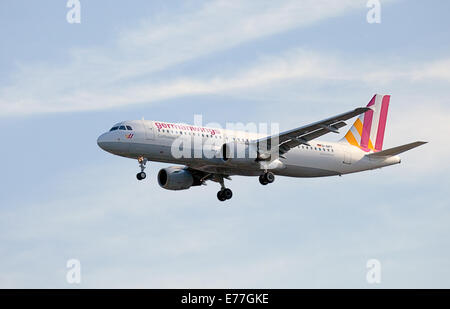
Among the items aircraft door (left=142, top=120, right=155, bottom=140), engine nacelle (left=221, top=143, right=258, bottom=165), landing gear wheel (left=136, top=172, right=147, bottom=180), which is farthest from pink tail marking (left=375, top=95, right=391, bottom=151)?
landing gear wheel (left=136, top=172, right=147, bottom=180)

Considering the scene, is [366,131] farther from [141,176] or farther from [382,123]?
[141,176]

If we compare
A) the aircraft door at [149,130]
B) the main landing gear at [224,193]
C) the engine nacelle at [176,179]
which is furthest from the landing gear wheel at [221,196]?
the aircraft door at [149,130]

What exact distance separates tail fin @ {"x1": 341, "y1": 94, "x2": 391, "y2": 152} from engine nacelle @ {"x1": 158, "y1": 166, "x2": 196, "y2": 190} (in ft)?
41.0

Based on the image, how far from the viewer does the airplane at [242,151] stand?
198ft

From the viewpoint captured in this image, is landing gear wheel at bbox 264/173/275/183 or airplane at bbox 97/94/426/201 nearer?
airplane at bbox 97/94/426/201

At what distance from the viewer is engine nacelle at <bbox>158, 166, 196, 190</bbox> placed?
67688mm

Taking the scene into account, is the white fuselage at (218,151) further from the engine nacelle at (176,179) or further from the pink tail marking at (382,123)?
the engine nacelle at (176,179)

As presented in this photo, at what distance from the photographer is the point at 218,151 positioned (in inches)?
2437

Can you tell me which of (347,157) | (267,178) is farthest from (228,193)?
(347,157)

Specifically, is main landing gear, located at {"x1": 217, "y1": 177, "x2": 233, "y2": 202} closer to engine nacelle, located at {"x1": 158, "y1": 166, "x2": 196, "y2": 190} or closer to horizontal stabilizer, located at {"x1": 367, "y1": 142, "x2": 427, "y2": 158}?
engine nacelle, located at {"x1": 158, "y1": 166, "x2": 196, "y2": 190}

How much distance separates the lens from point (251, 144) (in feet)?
206

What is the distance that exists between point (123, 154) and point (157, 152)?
7.30 ft
